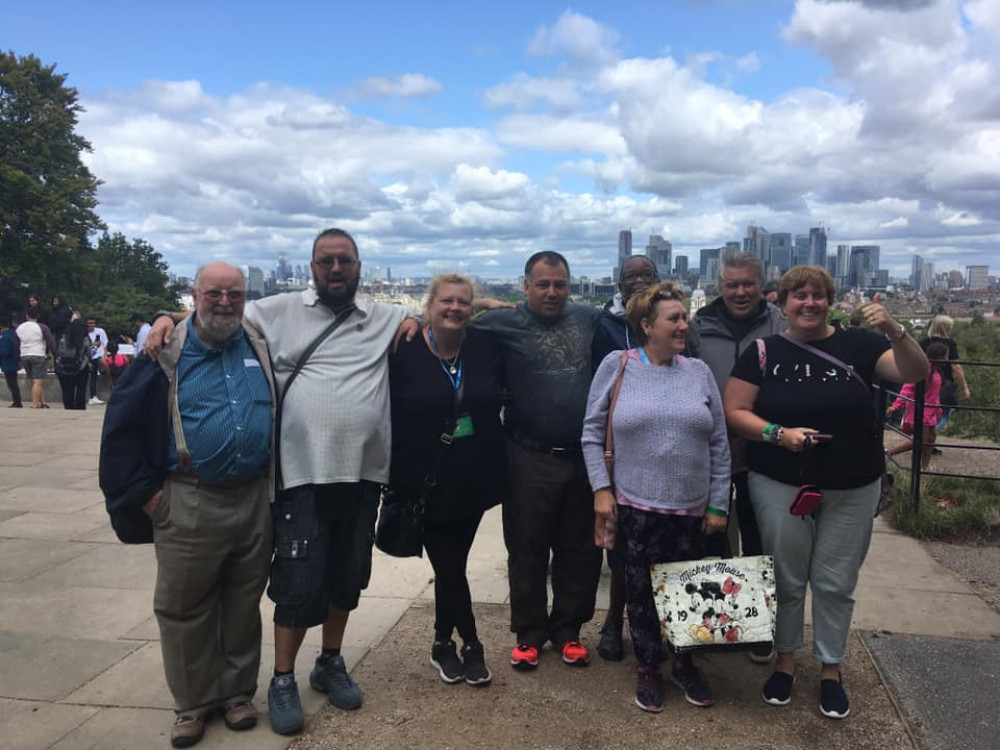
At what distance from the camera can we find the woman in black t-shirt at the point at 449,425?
340 centimetres

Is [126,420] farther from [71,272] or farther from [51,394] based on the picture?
[71,272]

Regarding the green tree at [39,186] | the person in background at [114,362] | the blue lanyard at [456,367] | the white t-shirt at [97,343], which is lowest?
the person in background at [114,362]

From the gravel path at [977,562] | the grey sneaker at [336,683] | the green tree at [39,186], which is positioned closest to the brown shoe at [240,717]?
the grey sneaker at [336,683]

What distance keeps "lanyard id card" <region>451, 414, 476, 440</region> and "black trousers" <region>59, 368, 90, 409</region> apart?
11416 millimetres

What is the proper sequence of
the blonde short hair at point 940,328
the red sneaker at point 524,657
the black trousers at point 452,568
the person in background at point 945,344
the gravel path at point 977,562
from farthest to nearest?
the blonde short hair at point 940,328 < the person in background at point 945,344 < the gravel path at point 977,562 < the red sneaker at point 524,657 < the black trousers at point 452,568

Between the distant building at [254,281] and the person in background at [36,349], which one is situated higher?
the distant building at [254,281]

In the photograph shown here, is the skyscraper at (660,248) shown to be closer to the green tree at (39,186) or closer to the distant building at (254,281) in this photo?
the distant building at (254,281)

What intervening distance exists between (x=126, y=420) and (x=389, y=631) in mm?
1941

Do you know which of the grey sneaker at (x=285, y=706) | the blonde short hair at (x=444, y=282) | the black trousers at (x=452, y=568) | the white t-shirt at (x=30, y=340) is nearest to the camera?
the grey sneaker at (x=285, y=706)

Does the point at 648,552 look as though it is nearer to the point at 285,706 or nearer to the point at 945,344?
the point at 285,706

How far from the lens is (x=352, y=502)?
3289mm

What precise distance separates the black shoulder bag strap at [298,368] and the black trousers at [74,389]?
11.2 meters

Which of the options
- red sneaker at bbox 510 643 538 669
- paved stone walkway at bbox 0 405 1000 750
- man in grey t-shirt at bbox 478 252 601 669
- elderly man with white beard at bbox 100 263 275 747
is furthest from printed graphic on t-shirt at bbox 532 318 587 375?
paved stone walkway at bbox 0 405 1000 750

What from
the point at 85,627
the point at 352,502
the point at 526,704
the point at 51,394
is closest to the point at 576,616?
the point at 526,704
